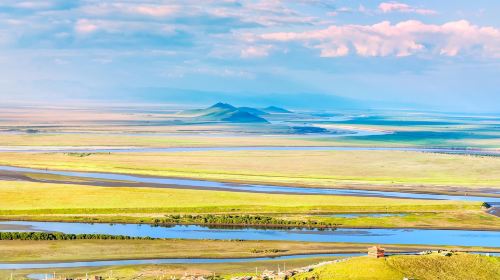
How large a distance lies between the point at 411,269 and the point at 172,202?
46.6 m

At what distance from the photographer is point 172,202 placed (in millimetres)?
85062

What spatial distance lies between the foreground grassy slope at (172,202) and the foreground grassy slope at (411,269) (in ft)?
126

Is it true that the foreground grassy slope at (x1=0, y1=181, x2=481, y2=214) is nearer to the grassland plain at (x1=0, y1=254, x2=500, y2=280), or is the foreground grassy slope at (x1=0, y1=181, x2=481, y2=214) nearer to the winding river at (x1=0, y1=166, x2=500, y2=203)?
the winding river at (x1=0, y1=166, x2=500, y2=203)

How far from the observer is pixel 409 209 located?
85.6 meters

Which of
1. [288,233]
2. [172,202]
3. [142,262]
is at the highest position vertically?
[172,202]

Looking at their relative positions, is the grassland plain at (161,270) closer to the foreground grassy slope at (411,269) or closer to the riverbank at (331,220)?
the foreground grassy slope at (411,269)

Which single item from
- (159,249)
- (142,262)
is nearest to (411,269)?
(142,262)

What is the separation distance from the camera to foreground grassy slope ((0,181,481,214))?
81.1 meters

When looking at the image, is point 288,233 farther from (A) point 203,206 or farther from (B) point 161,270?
(B) point 161,270

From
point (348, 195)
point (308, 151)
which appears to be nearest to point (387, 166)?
point (308, 151)

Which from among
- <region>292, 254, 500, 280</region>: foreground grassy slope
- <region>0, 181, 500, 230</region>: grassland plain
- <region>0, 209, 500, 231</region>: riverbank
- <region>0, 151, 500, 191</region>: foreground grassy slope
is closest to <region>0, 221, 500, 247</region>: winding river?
<region>0, 209, 500, 231</region>: riverbank

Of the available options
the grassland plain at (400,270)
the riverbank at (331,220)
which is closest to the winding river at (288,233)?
the riverbank at (331,220)

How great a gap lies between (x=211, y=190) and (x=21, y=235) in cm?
3497

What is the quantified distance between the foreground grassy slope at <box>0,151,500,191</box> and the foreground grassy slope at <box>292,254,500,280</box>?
6350cm
